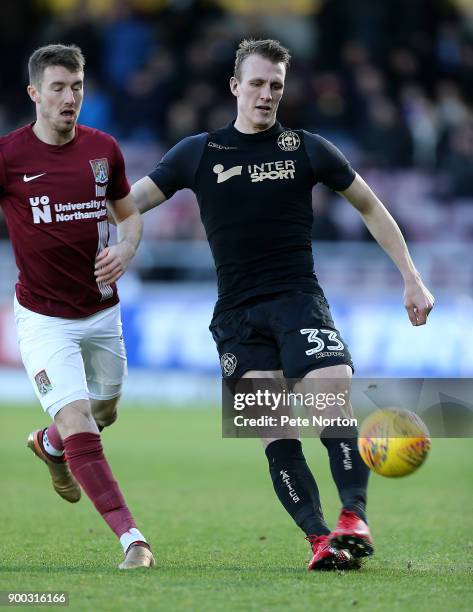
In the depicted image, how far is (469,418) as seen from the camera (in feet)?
29.3

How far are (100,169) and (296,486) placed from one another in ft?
6.52

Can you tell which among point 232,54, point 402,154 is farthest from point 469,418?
point 232,54

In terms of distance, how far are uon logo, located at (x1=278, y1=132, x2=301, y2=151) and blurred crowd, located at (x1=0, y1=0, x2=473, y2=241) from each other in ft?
38.2

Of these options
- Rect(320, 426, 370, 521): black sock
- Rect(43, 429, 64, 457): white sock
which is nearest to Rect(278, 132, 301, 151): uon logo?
Rect(320, 426, 370, 521): black sock

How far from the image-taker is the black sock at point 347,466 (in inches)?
244

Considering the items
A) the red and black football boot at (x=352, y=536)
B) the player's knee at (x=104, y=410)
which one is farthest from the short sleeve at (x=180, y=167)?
the red and black football boot at (x=352, y=536)

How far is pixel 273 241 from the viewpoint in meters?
6.63

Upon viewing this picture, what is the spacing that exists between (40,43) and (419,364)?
32.9 ft

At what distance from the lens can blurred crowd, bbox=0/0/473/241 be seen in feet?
64.8

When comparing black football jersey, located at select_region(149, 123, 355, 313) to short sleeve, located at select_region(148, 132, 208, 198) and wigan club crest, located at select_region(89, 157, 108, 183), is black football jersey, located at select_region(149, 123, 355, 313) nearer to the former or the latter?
short sleeve, located at select_region(148, 132, 208, 198)

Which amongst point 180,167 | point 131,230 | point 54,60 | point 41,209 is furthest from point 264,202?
point 54,60

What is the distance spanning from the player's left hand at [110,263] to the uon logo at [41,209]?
13.6 inches

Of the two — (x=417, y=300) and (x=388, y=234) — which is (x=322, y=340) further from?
(x=388, y=234)

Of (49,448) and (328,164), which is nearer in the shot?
(328,164)
